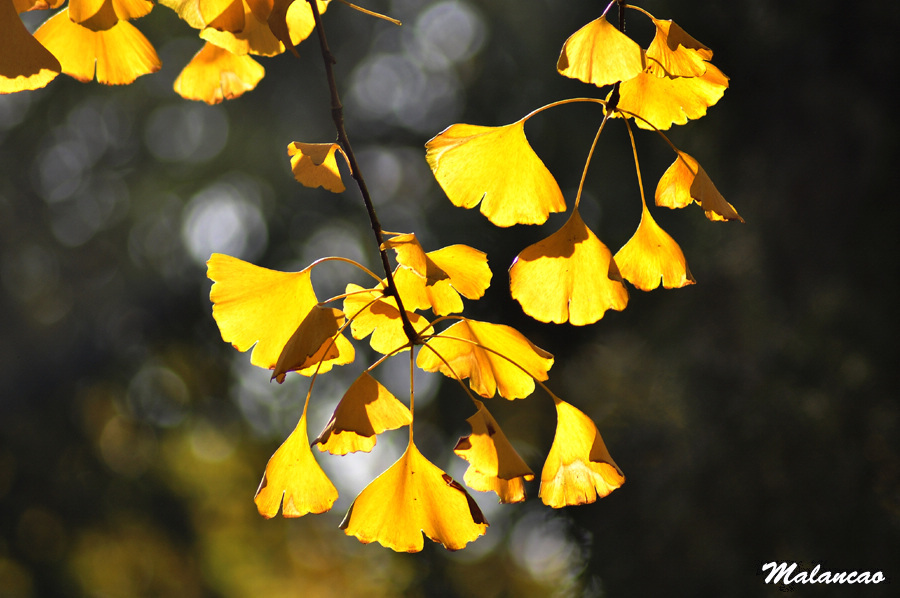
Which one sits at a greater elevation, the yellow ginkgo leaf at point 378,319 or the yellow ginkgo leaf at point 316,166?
the yellow ginkgo leaf at point 316,166

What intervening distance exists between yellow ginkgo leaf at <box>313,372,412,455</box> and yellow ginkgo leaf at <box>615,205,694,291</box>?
0.52 feet

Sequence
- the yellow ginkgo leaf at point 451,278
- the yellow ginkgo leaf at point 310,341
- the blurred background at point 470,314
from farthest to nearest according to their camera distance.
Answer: the blurred background at point 470,314 → the yellow ginkgo leaf at point 451,278 → the yellow ginkgo leaf at point 310,341

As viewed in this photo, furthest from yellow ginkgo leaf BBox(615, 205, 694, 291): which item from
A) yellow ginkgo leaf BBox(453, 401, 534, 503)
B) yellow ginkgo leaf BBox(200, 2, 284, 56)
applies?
yellow ginkgo leaf BBox(200, 2, 284, 56)

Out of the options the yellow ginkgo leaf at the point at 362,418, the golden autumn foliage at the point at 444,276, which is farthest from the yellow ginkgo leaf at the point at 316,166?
the yellow ginkgo leaf at the point at 362,418

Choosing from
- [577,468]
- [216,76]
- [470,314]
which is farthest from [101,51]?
[470,314]

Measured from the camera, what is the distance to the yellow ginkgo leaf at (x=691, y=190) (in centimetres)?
35

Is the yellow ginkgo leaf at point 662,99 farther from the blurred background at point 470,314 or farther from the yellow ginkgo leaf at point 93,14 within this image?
the blurred background at point 470,314

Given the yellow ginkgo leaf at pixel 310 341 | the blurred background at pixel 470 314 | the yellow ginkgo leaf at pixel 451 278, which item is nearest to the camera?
the yellow ginkgo leaf at pixel 310 341

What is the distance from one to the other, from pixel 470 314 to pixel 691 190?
1658 mm

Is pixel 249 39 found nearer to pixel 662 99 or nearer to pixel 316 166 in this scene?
pixel 316 166

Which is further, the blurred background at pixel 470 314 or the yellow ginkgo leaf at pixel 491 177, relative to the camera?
the blurred background at pixel 470 314

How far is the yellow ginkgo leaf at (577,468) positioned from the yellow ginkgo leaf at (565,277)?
6cm

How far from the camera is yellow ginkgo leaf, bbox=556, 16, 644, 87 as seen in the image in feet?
1.04

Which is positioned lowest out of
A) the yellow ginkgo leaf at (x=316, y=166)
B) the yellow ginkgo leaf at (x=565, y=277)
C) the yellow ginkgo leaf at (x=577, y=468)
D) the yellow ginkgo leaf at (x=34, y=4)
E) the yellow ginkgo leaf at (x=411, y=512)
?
the yellow ginkgo leaf at (x=411, y=512)
